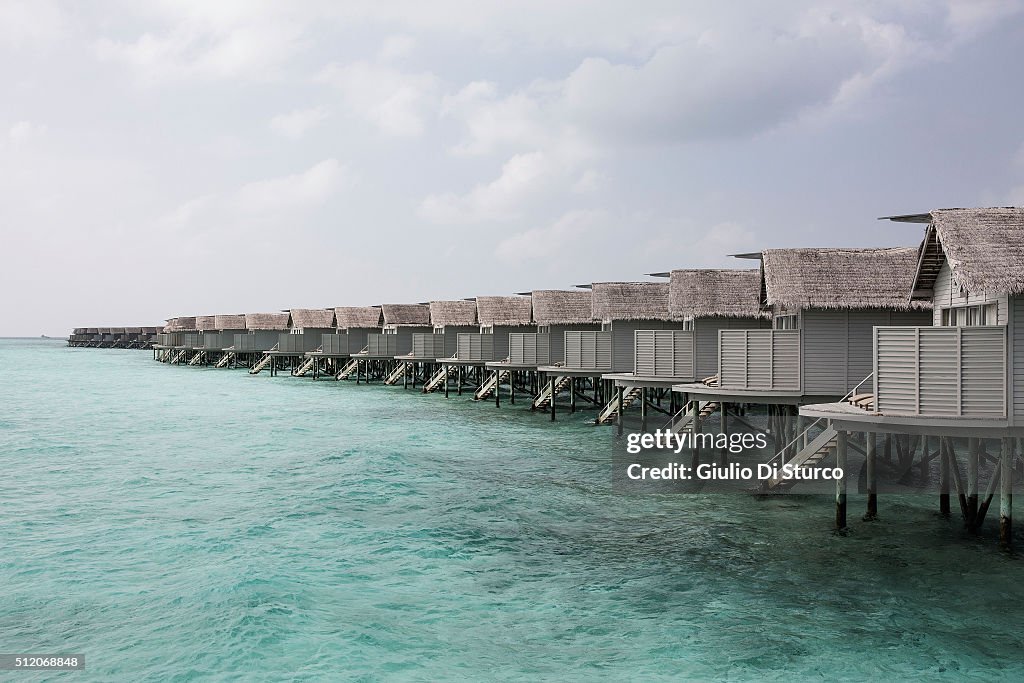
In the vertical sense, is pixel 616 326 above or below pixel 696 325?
above

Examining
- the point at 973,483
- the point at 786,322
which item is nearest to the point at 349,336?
the point at 786,322

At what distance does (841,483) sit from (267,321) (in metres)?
72.3

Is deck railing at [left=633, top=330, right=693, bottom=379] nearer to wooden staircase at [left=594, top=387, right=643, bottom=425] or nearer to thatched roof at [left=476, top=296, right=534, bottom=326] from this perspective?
wooden staircase at [left=594, top=387, right=643, bottom=425]

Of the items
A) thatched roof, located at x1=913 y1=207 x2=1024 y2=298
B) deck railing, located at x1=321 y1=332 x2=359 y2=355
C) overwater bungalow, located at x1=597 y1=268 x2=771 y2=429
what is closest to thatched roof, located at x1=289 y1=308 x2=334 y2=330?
deck railing, located at x1=321 y1=332 x2=359 y2=355

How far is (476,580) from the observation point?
13.0 m

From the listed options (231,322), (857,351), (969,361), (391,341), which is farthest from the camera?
(231,322)

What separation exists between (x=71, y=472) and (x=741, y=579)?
19.5 meters

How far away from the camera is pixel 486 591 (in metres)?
12.4

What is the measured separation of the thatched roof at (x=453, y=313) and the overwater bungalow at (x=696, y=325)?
27544 millimetres

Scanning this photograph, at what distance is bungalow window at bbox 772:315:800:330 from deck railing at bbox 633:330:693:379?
9.50ft

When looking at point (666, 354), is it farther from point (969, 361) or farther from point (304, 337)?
point (304, 337)

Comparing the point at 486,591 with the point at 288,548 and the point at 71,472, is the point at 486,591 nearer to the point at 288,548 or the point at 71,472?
the point at 288,548

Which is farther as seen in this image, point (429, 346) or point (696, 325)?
point (429, 346)

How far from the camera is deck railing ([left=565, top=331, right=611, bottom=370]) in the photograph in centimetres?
3291
